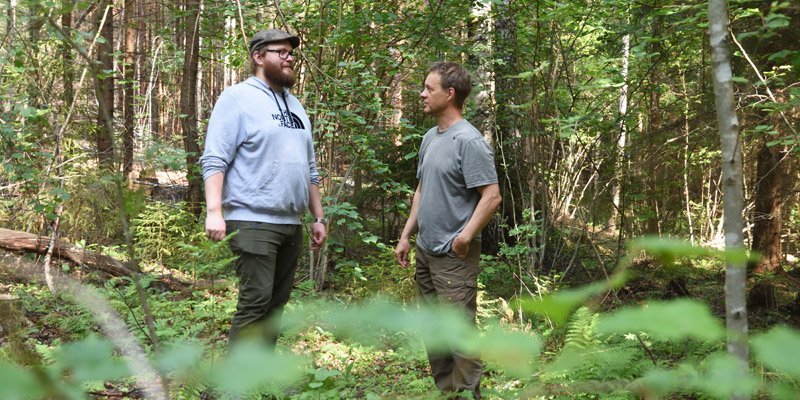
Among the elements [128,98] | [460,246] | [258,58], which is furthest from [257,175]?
[128,98]

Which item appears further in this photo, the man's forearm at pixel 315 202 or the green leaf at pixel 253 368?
the man's forearm at pixel 315 202

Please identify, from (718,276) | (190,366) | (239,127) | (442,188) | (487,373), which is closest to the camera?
(190,366)

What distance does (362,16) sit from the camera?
653 centimetres

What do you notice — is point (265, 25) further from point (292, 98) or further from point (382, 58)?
point (292, 98)

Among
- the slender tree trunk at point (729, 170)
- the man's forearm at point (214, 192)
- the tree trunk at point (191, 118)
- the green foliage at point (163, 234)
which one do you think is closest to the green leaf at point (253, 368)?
the slender tree trunk at point (729, 170)

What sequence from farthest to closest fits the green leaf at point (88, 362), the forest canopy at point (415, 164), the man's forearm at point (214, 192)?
the forest canopy at point (415, 164) → the man's forearm at point (214, 192) → the green leaf at point (88, 362)

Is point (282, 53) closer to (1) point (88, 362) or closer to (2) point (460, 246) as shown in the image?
(2) point (460, 246)

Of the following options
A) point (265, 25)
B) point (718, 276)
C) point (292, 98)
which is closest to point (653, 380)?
point (292, 98)

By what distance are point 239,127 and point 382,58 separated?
3264mm

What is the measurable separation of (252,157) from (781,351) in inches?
127

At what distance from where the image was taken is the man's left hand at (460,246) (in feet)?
11.8

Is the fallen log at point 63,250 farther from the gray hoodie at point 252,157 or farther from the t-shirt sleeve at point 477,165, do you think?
the t-shirt sleeve at point 477,165

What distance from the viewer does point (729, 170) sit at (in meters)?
1.55

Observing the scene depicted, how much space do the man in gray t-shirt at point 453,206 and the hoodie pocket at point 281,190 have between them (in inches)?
30.8
